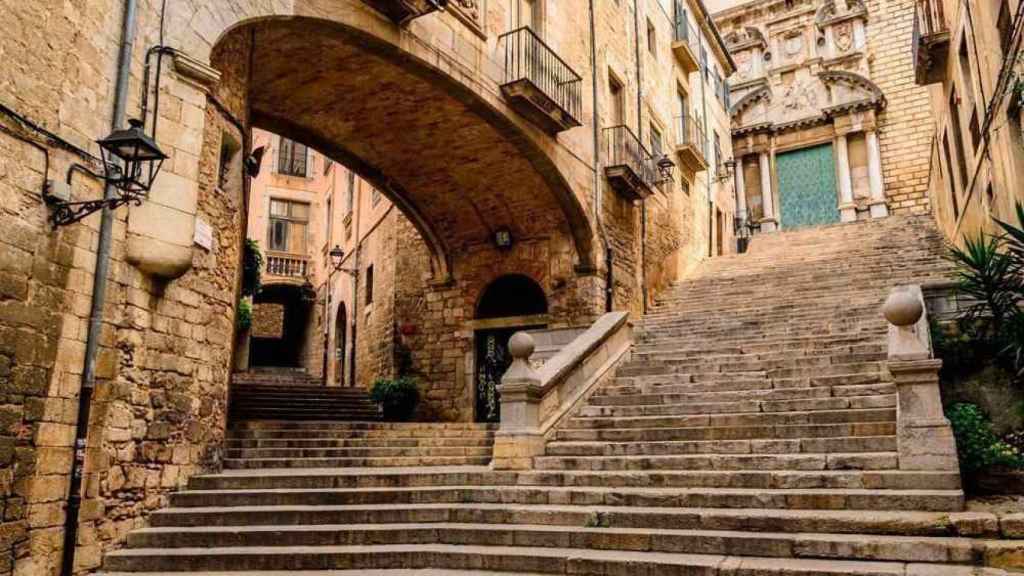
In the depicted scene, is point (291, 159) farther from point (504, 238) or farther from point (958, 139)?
point (958, 139)

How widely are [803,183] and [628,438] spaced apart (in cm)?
2179

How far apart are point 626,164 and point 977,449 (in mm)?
8979

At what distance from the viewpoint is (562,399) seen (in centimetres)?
834

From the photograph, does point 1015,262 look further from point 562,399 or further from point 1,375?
point 1,375

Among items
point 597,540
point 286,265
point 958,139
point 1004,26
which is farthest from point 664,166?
point 286,265

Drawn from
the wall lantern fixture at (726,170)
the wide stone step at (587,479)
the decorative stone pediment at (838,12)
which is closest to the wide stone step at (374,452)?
the wide stone step at (587,479)

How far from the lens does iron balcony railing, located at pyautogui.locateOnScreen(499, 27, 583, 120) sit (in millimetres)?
11195

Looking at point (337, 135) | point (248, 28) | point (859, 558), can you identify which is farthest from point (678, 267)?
point (859, 558)

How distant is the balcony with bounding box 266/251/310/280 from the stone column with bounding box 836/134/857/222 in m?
18.3

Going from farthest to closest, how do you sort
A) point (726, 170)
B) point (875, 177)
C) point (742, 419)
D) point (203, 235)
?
point (875, 177), point (726, 170), point (742, 419), point (203, 235)

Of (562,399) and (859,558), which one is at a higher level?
(562,399)

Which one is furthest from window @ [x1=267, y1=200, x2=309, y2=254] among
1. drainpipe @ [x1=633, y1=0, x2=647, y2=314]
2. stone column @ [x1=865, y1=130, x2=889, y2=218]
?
stone column @ [x1=865, y1=130, x2=889, y2=218]

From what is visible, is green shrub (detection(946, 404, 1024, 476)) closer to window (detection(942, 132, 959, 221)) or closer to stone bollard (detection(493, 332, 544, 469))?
stone bollard (detection(493, 332, 544, 469))

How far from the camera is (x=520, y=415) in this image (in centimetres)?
753
